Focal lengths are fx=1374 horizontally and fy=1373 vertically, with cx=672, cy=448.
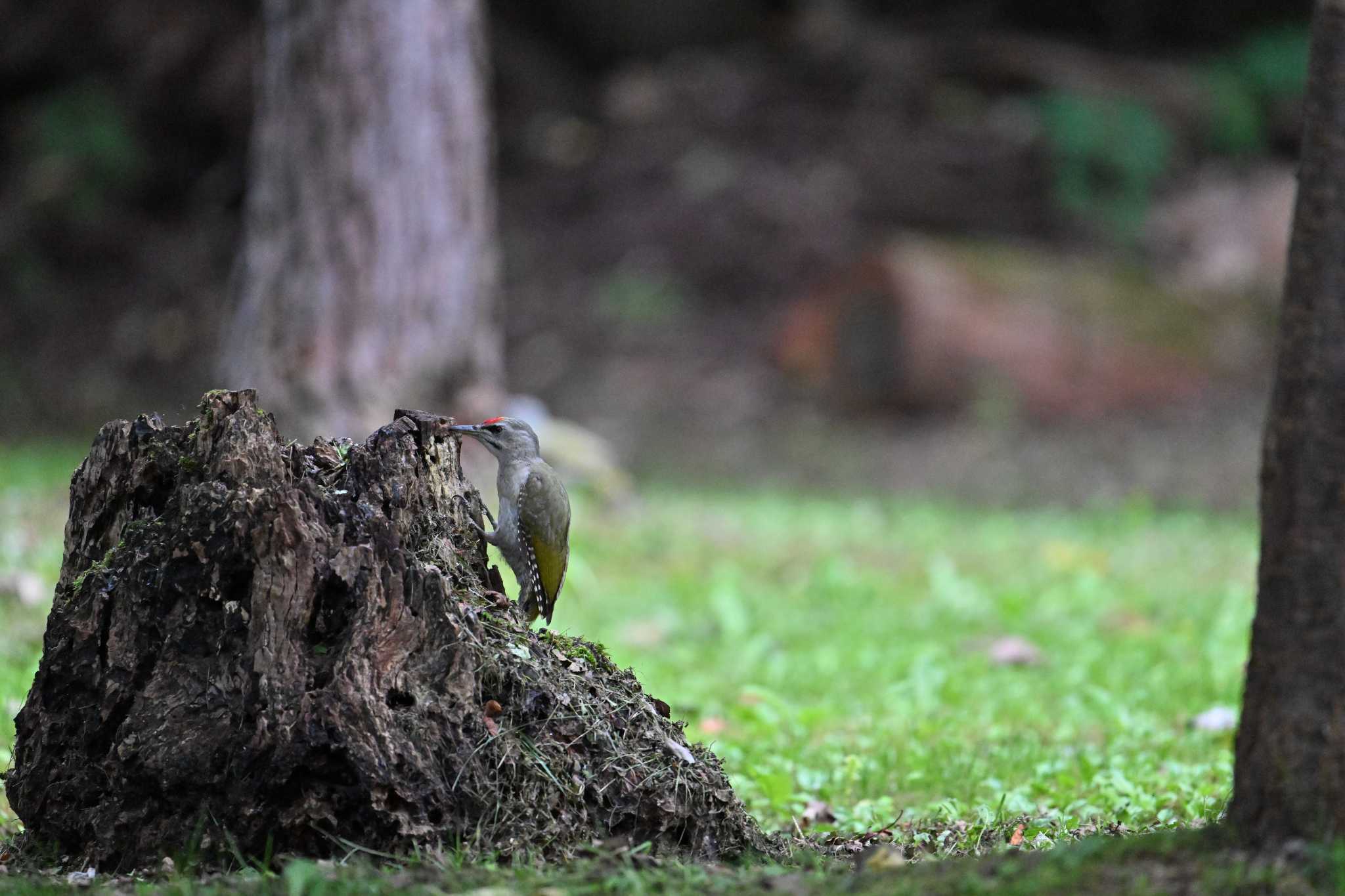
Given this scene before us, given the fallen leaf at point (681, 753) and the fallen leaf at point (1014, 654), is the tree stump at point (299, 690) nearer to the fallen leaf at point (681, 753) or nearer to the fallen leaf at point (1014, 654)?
the fallen leaf at point (681, 753)

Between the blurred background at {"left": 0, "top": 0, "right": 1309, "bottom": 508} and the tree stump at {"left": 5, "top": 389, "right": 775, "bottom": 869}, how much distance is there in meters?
8.05

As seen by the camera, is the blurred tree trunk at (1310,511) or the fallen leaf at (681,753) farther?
the fallen leaf at (681,753)

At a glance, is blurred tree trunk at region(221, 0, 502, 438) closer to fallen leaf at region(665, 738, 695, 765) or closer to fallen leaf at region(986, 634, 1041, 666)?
fallen leaf at region(986, 634, 1041, 666)

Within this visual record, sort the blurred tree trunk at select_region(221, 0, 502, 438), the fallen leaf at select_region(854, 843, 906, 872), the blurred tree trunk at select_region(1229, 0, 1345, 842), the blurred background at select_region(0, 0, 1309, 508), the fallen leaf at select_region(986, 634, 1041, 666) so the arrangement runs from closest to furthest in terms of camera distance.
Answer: the blurred tree trunk at select_region(1229, 0, 1345, 842)
the fallen leaf at select_region(854, 843, 906, 872)
the fallen leaf at select_region(986, 634, 1041, 666)
the blurred tree trunk at select_region(221, 0, 502, 438)
the blurred background at select_region(0, 0, 1309, 508)

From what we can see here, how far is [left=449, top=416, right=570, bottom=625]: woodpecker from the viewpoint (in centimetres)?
407

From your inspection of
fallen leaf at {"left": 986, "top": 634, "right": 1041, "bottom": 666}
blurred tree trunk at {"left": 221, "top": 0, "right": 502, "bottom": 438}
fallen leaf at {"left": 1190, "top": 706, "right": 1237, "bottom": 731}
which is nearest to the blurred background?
blurred tree trunk at {"left": 221, "top": 0, "right": 502, "bottom": 438}

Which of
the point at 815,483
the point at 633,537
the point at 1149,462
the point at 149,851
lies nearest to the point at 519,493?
the point at 149,851

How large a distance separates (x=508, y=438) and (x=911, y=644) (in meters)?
2.83

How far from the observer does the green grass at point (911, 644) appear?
3.88 metres

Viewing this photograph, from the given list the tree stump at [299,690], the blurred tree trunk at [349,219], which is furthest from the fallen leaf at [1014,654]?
the blurred tree trunk at [349,219]

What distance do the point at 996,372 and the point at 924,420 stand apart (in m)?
0.78

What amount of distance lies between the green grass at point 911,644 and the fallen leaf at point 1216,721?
7 centimetres

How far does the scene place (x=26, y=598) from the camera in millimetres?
5656

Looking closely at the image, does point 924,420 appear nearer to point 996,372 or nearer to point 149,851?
Result: point 996,372
